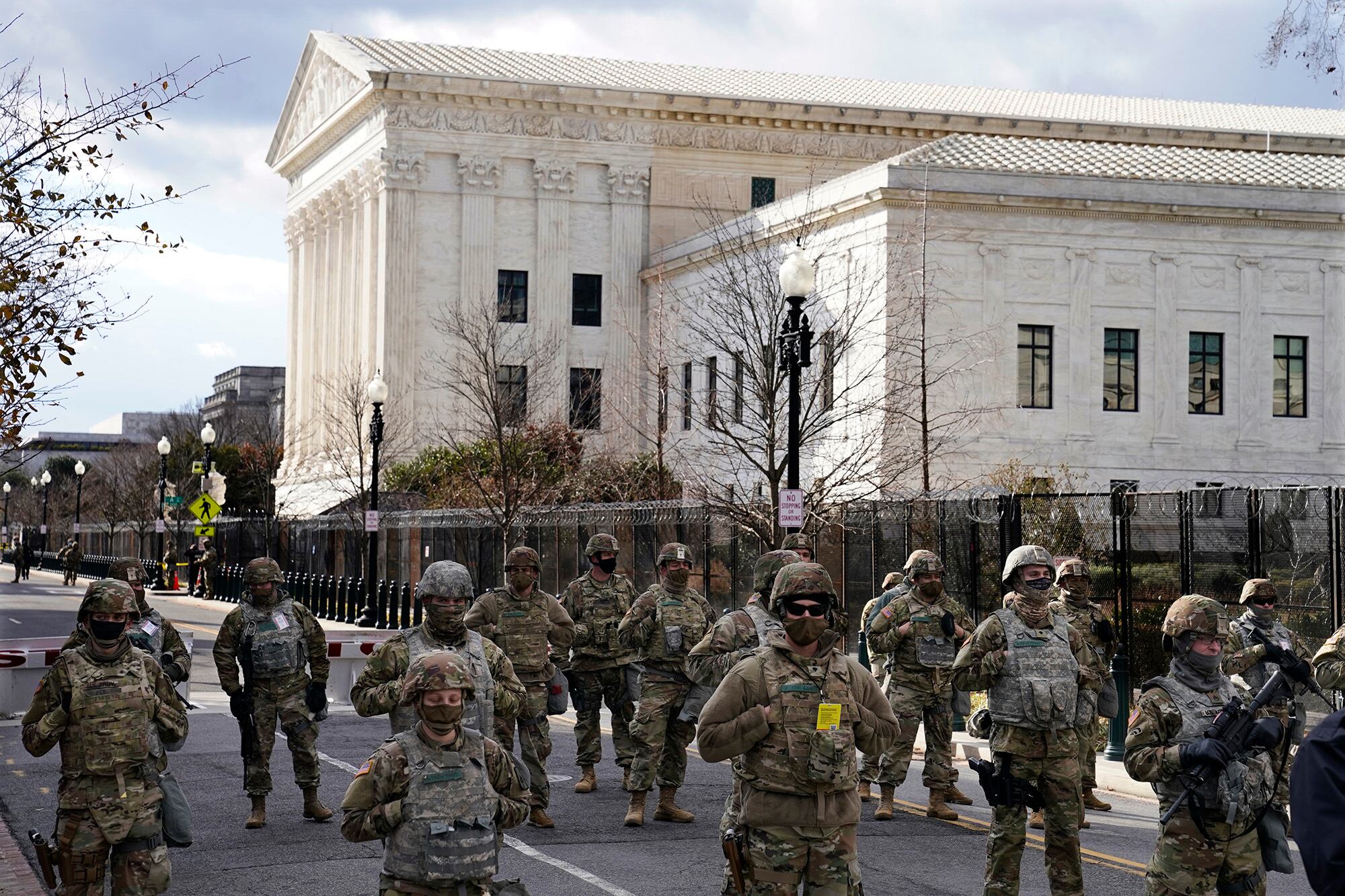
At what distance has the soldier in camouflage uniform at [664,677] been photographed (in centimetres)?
1295

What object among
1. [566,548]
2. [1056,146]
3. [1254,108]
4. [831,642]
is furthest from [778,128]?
[831,642]

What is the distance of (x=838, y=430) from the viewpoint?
44875mm

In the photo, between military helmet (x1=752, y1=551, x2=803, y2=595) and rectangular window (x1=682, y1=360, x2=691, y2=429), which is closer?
military helmet (x1=752, y1=551, x2=803, y2=595)

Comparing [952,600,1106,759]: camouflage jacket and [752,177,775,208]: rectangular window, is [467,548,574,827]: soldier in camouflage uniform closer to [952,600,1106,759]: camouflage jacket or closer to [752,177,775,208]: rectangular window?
[952,600,1106,759]: camouflage jacket

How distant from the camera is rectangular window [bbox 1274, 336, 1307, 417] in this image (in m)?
Result: 45.6

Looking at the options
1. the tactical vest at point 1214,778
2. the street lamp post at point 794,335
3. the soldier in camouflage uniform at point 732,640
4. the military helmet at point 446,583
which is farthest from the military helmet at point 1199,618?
the street lamp post at point 794,335

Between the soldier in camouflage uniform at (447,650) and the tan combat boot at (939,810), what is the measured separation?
186 inches

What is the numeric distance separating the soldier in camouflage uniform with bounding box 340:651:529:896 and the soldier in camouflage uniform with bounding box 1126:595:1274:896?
124 inches

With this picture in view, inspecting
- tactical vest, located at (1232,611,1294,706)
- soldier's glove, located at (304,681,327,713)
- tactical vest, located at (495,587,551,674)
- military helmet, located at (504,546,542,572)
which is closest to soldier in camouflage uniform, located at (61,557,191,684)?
soldier's glove, located at (304,681,327,713)

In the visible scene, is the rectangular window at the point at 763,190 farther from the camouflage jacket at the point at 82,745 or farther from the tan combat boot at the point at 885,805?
the camouflage jacket at the point at 82,745

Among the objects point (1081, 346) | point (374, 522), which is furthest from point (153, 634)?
point (1081, 346)

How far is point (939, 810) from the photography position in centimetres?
1325

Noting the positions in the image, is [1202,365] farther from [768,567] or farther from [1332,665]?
[768,567]

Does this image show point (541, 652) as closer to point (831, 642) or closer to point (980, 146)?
point (831, 642)
